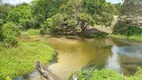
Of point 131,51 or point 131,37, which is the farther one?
point 131,37

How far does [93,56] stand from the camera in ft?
83.8

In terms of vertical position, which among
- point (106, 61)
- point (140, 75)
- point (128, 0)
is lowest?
point (106, 61)

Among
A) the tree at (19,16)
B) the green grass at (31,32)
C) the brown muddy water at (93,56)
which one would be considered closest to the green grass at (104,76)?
the brown muddy water at (93,56)

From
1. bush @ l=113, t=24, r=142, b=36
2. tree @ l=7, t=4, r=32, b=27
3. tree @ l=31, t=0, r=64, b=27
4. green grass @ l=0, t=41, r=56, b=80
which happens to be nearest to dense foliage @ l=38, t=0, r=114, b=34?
bush @ l=113, t=24, r=142, b=36

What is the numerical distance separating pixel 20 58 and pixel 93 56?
740 cm

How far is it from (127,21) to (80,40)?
8910 millimetres

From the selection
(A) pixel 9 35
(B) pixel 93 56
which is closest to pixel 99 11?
(B) pixel 93 56

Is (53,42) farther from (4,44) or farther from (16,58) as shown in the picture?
(16,58)

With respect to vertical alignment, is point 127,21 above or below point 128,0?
below

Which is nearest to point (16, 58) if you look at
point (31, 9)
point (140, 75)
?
point (140, 75)

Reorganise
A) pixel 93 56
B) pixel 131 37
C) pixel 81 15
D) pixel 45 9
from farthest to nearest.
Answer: pixel 45 9, pixel 81 15, pixel 131 37, pixel 93 56

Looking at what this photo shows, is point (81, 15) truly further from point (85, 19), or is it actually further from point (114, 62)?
point (114, 62)

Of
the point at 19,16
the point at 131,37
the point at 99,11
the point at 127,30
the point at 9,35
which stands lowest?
the point at 131,37

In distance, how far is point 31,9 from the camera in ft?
159
